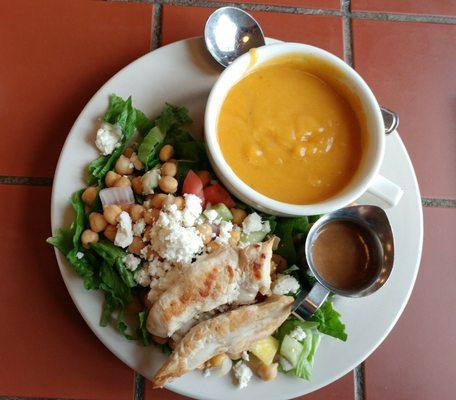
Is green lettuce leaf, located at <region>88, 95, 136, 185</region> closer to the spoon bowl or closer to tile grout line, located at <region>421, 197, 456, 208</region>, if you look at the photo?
the spoon bowl

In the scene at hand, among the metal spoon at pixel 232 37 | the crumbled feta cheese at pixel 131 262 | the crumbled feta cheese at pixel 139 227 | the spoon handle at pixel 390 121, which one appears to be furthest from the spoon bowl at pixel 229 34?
the crumbled feta cheese at pixel 131 262

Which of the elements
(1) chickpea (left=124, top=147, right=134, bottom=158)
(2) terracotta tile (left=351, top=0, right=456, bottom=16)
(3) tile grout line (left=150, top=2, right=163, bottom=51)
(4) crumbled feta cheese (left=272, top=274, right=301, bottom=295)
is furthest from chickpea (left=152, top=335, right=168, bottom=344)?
(2) terracotta tile (left=351, top=0, right=456, bottom=16)

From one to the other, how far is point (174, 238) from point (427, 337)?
103cm

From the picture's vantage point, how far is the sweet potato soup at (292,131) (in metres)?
1.50

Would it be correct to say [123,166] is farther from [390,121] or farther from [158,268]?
[390,121]

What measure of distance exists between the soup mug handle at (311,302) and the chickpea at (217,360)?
25 centimetres

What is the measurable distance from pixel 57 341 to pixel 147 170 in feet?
2.12

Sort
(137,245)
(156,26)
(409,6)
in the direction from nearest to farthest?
(137,245), (156,26), (409,6)

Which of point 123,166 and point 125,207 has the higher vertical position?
point 123,166

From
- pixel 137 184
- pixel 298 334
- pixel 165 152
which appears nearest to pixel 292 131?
pixel 165 152

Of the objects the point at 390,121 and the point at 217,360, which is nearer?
the point at 217,360

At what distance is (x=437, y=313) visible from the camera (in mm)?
1849

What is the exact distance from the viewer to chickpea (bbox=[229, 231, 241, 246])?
60.4 inches

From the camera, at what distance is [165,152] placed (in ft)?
5.29
